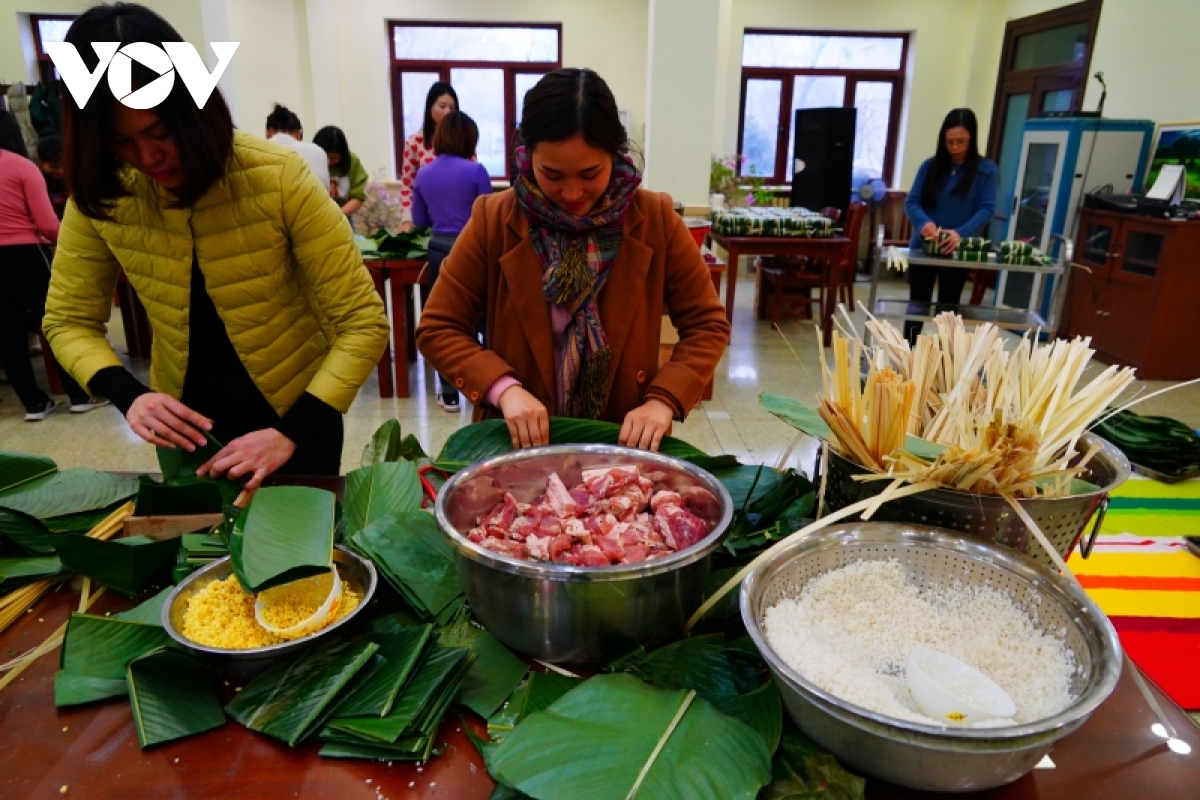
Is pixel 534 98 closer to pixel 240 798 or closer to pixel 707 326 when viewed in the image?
pixel 707 326

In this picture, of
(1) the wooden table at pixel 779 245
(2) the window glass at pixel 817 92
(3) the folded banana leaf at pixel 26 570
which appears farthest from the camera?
(2) the window glass at pixel 817 92

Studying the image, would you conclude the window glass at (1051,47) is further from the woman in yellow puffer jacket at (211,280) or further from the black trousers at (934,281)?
the woman in yellow puffer jacket at (211,280)

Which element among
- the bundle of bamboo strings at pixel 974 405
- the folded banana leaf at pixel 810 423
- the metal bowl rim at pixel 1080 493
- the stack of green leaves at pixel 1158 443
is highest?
the bundle of bamboo strings at pixel 974 405

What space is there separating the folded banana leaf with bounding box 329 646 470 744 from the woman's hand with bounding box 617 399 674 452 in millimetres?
542

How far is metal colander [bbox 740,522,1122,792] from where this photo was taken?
28.5 inches

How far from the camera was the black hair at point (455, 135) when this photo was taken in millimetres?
4070

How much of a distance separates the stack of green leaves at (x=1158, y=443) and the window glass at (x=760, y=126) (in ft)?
22.5

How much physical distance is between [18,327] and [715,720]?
15.6 ft

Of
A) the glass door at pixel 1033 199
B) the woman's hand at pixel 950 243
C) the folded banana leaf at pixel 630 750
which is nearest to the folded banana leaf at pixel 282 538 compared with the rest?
the folded banana leaf at pixel 630 750

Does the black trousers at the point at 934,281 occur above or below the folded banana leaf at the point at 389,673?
below

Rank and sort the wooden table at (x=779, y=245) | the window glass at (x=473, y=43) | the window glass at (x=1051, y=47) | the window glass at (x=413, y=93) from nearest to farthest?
the wooden table at (x=779, y=245) < the window glass at (x=1051, y=47) < the window glass at (x=473, y=43) < the window glass at (x=413, y=93)

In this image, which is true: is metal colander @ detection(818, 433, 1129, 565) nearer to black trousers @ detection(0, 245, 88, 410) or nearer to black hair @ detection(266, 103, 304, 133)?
black trousers @ detection(0, 245, 88, 410)

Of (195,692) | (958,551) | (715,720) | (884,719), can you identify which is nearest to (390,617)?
(195,692)

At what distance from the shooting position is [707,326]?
170 cm
